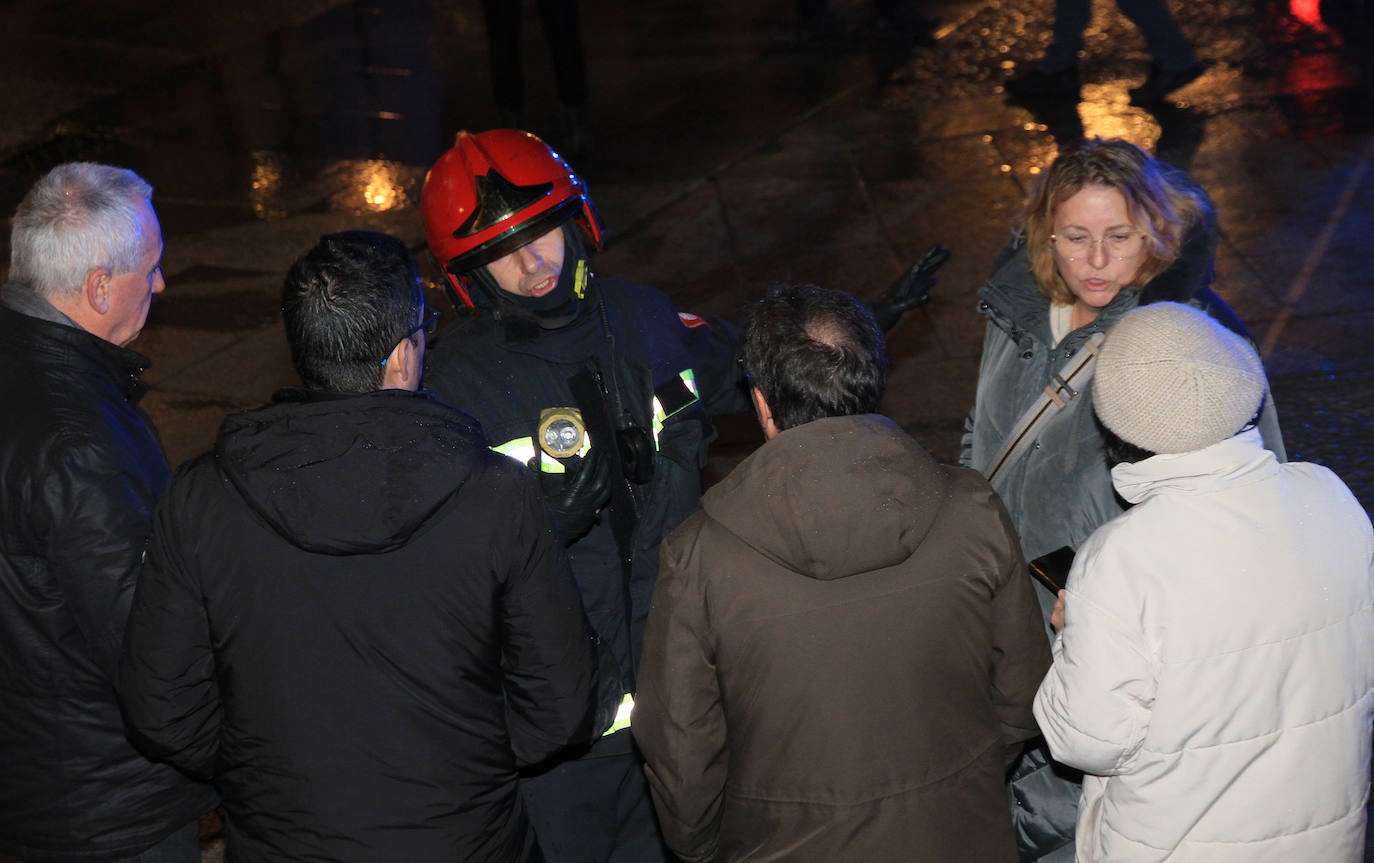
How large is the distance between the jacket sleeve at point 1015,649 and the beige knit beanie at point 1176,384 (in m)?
0.30

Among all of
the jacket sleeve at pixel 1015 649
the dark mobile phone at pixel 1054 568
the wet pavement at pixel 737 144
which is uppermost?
the jacket sleeve at pixel 1015 649

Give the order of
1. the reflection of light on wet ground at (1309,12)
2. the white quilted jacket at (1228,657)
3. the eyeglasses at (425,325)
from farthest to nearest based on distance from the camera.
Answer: the reflection of light on wet ground at (1309,12)
the eyeglasses at (425,325)
the white quilted jacket at (1228,657)

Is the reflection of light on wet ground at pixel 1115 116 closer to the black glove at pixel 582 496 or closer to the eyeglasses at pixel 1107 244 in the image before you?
the eyeglasses at pixel 1107 244

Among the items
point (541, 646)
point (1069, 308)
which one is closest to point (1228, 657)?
point (541, 646)

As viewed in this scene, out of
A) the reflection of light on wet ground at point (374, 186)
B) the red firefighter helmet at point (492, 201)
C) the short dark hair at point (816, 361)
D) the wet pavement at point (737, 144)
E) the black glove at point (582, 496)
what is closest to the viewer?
the short dark hair at point (816, 361)

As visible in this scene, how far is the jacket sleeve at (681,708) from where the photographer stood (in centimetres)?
237

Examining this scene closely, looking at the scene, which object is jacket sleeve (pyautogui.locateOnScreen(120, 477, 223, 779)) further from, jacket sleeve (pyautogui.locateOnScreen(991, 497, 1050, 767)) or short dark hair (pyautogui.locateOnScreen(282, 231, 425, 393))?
jacket sleeve (pyautogui.locateOnScreen(991, 497, 1050, 767))

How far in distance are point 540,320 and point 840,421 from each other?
1.12 m

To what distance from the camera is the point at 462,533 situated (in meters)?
2.39

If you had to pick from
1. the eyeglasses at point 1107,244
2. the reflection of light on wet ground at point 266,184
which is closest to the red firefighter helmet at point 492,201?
the eyeglasses at point 1107,244

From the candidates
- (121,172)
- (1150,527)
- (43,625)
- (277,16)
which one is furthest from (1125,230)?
(277,16)

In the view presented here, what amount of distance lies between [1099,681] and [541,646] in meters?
1.04

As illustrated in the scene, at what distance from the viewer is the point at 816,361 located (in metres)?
2.45

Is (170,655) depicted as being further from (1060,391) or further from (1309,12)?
(1309,12)
